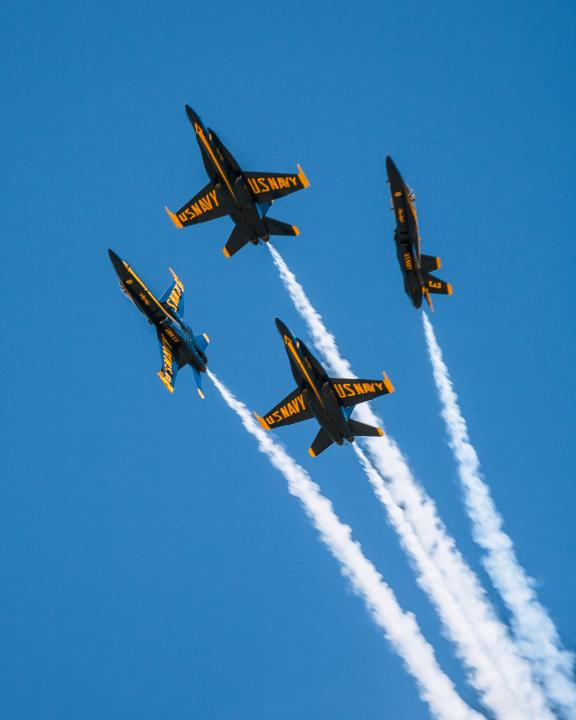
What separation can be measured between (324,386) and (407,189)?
12.3m

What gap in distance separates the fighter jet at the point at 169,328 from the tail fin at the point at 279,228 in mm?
7997

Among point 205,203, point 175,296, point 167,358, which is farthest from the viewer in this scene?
point 175,296

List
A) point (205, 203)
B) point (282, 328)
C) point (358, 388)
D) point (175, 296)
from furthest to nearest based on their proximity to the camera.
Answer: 1. point (175, 296)
2. point (205, 203)
3. point (358, 388)
4. point (282, 328)

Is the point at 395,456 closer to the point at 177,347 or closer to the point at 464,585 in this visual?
the point at 464,585

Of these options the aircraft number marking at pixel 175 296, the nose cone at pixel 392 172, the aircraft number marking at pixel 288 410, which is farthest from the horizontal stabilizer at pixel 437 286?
the aircraft number marking at pixel 175 296

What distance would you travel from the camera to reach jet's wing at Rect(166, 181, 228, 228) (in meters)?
60.4

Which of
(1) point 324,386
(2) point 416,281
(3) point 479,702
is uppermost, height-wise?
(2) point 416,281

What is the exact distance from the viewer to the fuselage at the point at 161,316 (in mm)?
58531

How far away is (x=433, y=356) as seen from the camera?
63.8m

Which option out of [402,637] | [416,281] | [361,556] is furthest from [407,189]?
[402,637]

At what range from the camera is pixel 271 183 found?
57.8m

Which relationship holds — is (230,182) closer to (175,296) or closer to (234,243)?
(234,243)

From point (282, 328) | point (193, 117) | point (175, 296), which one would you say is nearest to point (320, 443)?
point (282, 328)

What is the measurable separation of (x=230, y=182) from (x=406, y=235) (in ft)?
34.7
